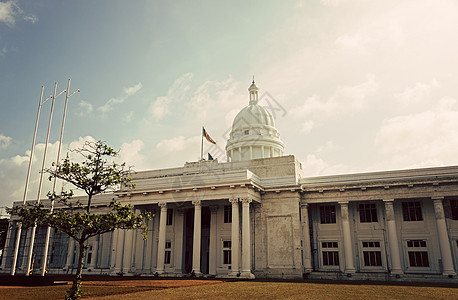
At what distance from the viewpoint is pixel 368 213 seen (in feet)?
127

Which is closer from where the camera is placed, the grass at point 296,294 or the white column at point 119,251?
the grass at point 296,294

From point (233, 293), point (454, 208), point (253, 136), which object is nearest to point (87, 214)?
point (233, 293)

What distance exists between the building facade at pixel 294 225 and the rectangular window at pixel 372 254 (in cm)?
10

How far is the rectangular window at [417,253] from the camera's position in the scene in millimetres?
35506

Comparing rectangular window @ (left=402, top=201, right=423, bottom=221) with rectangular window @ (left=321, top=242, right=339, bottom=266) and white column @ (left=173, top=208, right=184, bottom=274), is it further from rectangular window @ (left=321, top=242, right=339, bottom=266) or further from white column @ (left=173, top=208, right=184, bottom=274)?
white column @ (left=173, top=208, right=184, bottom=274)

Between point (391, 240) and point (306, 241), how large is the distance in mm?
8823

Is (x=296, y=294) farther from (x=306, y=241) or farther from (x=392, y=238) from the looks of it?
(x=392, y=238)

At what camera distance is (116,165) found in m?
17.5

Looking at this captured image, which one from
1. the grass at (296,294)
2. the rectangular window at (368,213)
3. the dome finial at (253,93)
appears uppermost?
the dome finial at (253,93)

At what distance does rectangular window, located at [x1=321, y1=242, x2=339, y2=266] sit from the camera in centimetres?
3872

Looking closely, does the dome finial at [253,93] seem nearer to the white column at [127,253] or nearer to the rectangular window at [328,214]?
the rectangular window at [328,214]

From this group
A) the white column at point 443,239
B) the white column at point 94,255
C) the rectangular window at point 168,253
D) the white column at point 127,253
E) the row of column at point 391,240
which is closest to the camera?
the white column at point 443,239

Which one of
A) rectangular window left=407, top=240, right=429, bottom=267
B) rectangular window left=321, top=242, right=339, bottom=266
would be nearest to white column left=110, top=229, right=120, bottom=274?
rectangular window left=321, top=242, right=339, bottom=266

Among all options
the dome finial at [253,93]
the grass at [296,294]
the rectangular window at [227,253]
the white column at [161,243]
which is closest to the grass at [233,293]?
the grass at [296,294]
